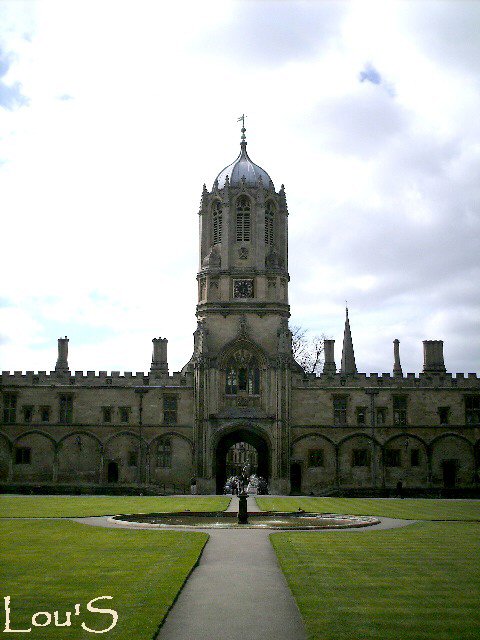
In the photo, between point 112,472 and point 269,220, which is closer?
point 112,472

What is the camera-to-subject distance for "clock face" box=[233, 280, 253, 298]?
5788cm

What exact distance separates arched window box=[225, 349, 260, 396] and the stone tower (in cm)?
7

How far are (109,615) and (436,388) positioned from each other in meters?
48.3

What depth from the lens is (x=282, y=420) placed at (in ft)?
179

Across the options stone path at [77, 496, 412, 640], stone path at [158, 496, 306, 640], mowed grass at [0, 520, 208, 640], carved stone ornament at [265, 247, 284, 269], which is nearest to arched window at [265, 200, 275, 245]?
carved stone ornament at [265, 247, 284, 269]

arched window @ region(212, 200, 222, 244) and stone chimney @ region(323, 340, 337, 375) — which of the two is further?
arched window @ region(212, 200, 222, 244)

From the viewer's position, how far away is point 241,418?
5456cm

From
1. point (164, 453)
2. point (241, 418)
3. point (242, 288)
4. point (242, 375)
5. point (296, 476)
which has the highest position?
point (242, 288)

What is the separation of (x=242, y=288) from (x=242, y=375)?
642cm

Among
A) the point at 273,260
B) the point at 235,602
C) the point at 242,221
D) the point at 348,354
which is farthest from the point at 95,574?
the point at 348,354

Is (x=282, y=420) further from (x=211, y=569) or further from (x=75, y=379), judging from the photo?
(x=211, y=569)

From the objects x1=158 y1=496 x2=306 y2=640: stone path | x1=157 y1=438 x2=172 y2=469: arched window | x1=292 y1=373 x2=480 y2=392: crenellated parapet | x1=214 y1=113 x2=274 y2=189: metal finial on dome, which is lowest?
x1=158 y1=496 x2=306 y2=640: stone path

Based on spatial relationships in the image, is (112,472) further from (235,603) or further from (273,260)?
(235,603)

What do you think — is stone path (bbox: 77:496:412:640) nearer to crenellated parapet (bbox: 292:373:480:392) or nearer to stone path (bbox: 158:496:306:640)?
stone path (bbox: 158:496:306:640)
